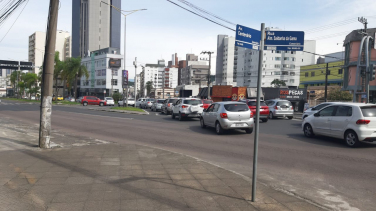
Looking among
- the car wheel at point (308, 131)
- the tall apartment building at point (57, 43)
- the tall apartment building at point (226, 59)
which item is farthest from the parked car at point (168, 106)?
the tall apartment building at point (57, 43)

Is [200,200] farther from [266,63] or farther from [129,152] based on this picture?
[266,63]

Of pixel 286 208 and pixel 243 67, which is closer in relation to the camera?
pixel 286 208

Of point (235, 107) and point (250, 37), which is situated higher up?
point (250, 37)

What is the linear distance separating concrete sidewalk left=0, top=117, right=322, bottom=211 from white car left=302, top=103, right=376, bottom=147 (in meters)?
6.15

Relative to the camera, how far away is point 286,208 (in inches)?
191

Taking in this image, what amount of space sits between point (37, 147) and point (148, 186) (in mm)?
5490

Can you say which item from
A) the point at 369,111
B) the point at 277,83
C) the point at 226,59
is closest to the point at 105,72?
the point at 226,59

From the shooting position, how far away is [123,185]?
5.89m

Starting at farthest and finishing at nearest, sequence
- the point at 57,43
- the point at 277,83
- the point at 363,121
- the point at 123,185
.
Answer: the point at 57,43
the point at 277,83
the point at 363,121
the point at 123,185

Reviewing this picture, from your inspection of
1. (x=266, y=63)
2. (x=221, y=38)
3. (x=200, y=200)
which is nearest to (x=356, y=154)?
(x=200, y=200)

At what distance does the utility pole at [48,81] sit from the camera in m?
9.24

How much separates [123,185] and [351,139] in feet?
28.2

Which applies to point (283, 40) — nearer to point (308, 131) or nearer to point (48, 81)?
point (48, 81)

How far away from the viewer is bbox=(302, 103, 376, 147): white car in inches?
412
